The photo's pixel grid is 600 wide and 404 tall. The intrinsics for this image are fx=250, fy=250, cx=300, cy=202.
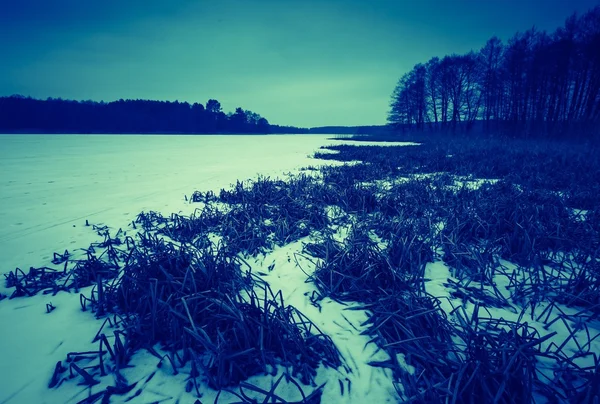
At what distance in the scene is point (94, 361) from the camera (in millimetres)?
1635

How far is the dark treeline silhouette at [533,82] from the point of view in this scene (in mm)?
21656

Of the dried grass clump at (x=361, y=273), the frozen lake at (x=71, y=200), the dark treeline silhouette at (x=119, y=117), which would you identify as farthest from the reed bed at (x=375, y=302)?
the dark treeline silhouette at (x=119, y=117)

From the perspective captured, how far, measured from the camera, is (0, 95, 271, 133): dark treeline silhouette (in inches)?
2079

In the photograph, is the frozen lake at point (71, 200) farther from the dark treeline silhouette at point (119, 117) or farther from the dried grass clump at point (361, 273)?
the dark treeline silhouette at point (119, 117)

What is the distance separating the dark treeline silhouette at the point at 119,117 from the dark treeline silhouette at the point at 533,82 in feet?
230

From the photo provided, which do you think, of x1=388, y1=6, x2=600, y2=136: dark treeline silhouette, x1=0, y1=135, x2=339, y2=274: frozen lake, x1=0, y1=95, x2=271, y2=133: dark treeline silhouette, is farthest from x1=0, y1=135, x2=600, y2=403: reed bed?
x1=0, y1=95, x2=271, y2=133: dark treeline silhouette

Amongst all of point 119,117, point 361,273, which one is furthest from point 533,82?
point 119,117

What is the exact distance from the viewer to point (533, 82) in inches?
1000

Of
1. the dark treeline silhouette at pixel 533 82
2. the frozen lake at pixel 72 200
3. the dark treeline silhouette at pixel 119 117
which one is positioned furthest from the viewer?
the dark treeline silhouette at pixel 119 117

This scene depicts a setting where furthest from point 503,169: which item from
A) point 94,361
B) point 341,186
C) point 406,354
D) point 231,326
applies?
point 94,361

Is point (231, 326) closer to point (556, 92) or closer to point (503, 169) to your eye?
point (503, 169)

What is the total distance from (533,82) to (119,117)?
83.2 meters

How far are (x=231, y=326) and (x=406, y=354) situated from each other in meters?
1.23

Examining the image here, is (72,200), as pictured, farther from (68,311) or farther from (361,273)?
(361,273)
